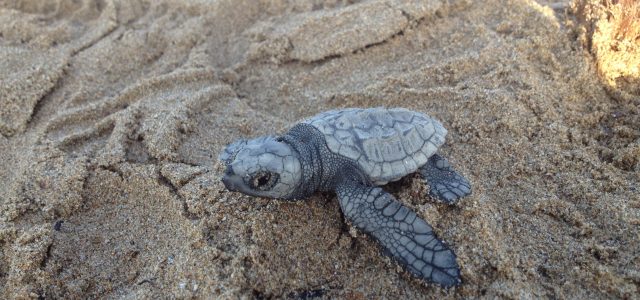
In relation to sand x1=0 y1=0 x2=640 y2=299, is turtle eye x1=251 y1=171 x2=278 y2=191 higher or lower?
higher

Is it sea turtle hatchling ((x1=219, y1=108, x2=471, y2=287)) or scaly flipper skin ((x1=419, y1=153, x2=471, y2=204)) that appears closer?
sea turtle hatchling ((x1=219, y1=108, x2=471, y2=287))

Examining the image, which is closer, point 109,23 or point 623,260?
point 623,260

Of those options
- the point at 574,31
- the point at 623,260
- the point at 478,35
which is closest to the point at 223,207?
the point at 623,260

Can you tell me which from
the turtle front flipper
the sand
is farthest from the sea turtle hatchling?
the sand

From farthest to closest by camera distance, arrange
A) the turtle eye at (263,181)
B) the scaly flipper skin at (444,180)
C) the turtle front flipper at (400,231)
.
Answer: the scaly flipper skin at (444,180) < the turtle eye at (263,181) < the turtle front flipper at (400,231)

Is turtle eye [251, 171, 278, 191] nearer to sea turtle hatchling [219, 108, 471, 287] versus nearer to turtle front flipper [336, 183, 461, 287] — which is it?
sea turtle hatchling [219, 108, 471, 287]

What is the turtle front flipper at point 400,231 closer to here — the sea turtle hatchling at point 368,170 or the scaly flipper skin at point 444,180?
the sea turtle hatchling at point 368,170

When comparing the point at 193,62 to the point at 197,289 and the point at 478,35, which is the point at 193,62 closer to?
the point at 197,289

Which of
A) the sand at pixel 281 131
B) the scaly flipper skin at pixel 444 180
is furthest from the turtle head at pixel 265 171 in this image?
the scaly flipper skin at pixel 444 180
